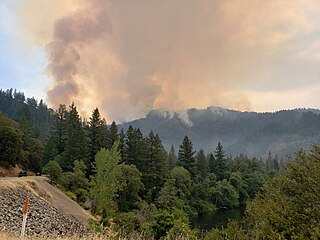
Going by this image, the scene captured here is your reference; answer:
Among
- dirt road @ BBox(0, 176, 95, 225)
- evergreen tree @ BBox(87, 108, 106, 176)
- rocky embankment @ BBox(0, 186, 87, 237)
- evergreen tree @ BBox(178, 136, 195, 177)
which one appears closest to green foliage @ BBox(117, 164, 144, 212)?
evergreen tree @ BBox(87, 108, 106, 176)

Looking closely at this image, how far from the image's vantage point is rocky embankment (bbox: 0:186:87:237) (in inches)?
945

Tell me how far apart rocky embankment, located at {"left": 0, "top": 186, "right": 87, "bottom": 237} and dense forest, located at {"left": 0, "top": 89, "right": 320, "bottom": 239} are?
9.44 feet

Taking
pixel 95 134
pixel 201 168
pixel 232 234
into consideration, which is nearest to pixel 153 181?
pixel 95 134

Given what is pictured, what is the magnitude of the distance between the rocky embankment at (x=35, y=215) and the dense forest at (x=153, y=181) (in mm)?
2877

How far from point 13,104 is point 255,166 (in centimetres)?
12498

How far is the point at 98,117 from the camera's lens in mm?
61469

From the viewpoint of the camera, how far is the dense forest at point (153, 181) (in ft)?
34.7

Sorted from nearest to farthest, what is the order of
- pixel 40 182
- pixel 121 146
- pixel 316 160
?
pixel 316 160, pixel 40 182, pixel 121 146

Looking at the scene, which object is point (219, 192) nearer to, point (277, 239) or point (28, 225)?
point (28, 225)

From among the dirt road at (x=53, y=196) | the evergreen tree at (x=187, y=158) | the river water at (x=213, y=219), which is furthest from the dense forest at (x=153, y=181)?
the river water at (x=213, y=219)

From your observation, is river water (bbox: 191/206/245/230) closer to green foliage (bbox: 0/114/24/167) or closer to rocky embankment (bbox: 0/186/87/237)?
rocky embankment (bbox: 0/186/87/237)

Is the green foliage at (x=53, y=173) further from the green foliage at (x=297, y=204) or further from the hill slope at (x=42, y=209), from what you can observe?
the green foliage at (x=297, y=204)

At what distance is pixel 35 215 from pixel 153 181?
3430cm

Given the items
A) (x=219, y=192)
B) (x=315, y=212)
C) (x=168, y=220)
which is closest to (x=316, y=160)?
(x=315, y=212)
